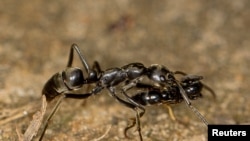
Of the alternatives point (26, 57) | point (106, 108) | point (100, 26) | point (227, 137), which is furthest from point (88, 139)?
point (100, 26)

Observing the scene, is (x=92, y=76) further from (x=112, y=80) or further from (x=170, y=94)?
(x=170, y=94)

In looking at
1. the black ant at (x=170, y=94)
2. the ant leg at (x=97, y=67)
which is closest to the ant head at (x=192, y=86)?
the black ant at (x=170, y=94)

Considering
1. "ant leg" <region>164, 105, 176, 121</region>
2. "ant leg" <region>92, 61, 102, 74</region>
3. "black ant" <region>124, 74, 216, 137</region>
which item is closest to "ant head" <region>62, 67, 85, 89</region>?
"ant leg" <region>92, 61, 102, 74</region>

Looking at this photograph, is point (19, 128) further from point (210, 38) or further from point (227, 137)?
point (210, 38)

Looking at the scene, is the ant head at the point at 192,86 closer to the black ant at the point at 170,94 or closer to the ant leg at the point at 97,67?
the black ant at the point at 170,94

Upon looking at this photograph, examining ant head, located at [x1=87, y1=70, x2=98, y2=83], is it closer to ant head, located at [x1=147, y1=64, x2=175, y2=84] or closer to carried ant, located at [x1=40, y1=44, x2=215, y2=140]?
carried ant, located at [x1=40, y1=44, x2=215, y2=140]

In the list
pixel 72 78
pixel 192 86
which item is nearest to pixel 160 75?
pixel 192 86
